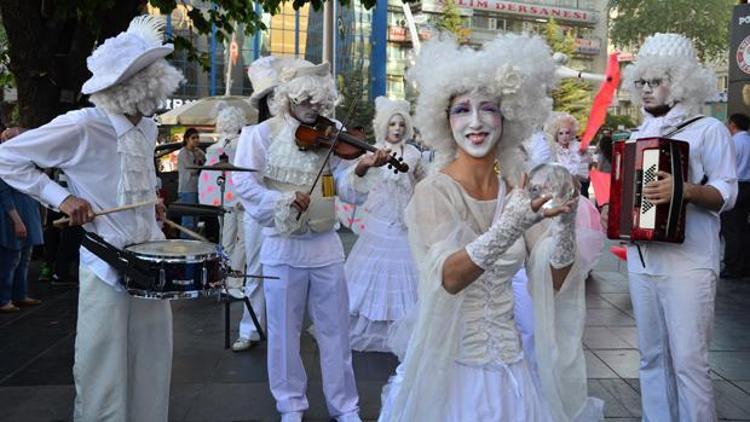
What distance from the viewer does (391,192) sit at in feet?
Result: 22.3

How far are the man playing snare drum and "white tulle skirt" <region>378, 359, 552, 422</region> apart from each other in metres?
1.82

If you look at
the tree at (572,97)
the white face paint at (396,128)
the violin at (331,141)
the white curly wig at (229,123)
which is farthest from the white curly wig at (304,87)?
the tree at (572,97)

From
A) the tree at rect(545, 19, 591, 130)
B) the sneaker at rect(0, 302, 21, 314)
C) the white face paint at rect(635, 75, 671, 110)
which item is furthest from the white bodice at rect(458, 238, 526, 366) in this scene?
the tree at rect(545, 19, 591, 130)

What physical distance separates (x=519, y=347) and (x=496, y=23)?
7188 centimetres

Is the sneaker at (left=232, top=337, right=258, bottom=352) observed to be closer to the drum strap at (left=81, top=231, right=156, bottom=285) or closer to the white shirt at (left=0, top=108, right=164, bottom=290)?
the white shirt at (left=0, top=108, right=164, bottom=290)

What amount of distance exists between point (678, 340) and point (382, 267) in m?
3.35

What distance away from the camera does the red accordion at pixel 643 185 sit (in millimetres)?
3605

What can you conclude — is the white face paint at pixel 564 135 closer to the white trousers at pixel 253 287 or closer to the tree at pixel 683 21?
the white trousers at pixel 253 287

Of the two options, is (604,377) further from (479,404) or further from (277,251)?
(479,404)

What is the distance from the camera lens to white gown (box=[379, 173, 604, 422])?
254 cm

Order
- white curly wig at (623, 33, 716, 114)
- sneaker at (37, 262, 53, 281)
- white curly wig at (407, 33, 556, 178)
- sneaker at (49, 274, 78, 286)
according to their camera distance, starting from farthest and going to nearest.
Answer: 1. sneaker at (37, 262, 53, 281)
2. sneaker at (49, 274, 78, 286)
3. white curly wig at (623, 33, 716, 114)
4. white curly wig at (407, 33, 556, 178)

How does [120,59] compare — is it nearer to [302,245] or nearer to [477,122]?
[302,245]

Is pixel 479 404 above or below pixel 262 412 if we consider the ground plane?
above

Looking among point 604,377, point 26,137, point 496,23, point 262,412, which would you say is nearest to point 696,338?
point 604,377
